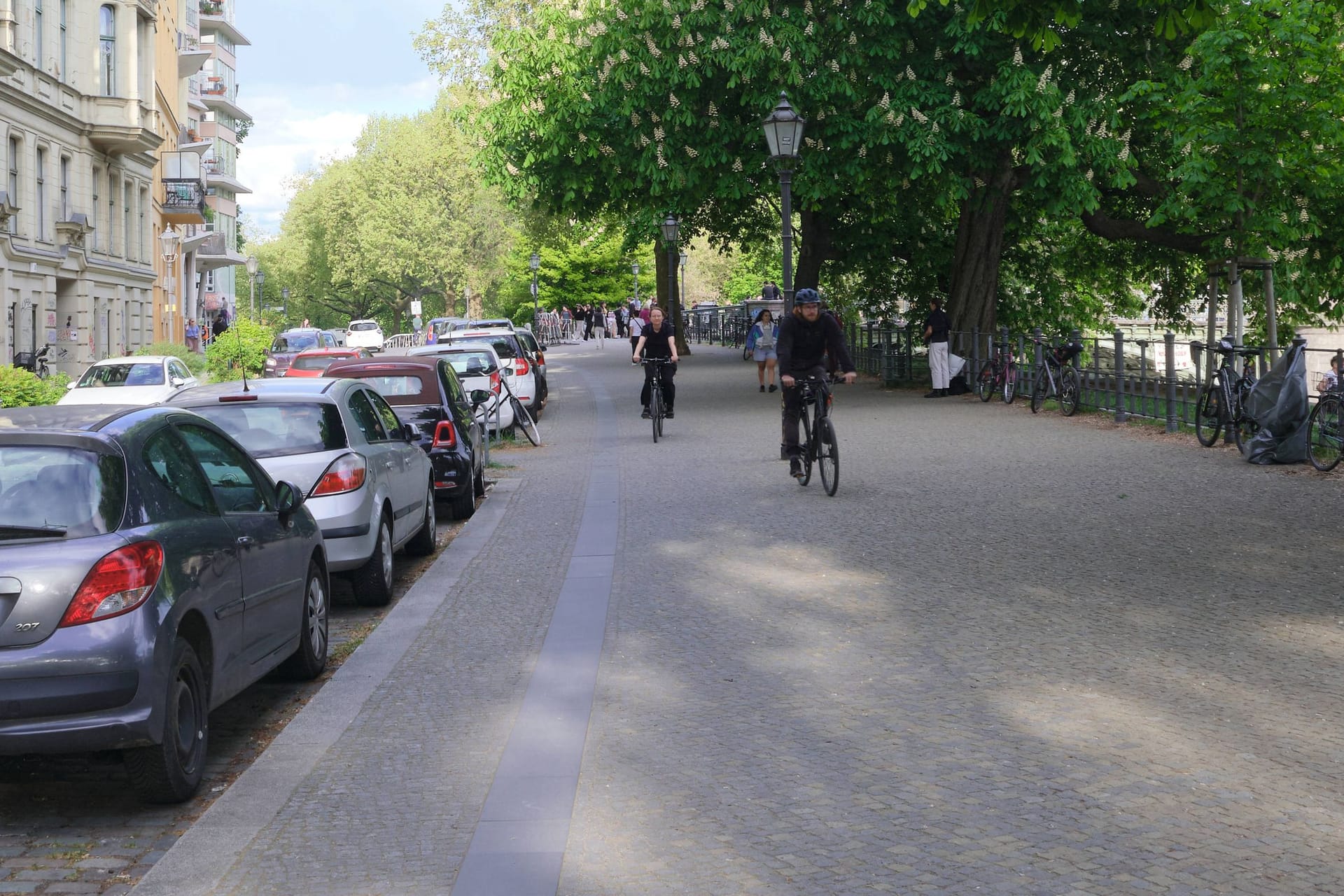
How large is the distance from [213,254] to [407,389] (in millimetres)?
76899

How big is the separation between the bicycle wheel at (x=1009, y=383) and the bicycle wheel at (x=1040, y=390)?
6.72 ft

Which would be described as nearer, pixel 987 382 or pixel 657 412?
pixel 657 412

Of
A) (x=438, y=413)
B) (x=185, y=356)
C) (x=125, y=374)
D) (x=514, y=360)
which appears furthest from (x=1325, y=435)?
(x=185, y=356)

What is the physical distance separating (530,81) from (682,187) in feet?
12.5

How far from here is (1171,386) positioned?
20125mm

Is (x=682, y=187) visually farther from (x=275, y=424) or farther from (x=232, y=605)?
(x=232, y=605)

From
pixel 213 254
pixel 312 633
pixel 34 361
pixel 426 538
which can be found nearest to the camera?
pixel 312 633

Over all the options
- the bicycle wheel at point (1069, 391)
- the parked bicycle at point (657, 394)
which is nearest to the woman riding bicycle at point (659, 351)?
the parked bicycle at point (657, 394)

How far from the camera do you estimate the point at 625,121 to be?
2773 centimetres

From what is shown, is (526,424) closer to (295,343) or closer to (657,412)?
(657,412)

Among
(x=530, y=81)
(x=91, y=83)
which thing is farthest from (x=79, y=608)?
(x=91, y=83)

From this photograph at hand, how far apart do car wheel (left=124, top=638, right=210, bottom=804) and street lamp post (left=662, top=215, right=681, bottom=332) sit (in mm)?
22916

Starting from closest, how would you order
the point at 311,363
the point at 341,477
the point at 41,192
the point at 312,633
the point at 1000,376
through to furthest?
the point at 312,633 → the point at 341,477 → the point at 311,363 → the point at 1000,376 → the point at 41,192

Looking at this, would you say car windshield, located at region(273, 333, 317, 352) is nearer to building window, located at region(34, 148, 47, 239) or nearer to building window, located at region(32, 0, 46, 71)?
building window, located at region(34, 148, 47, 239)
